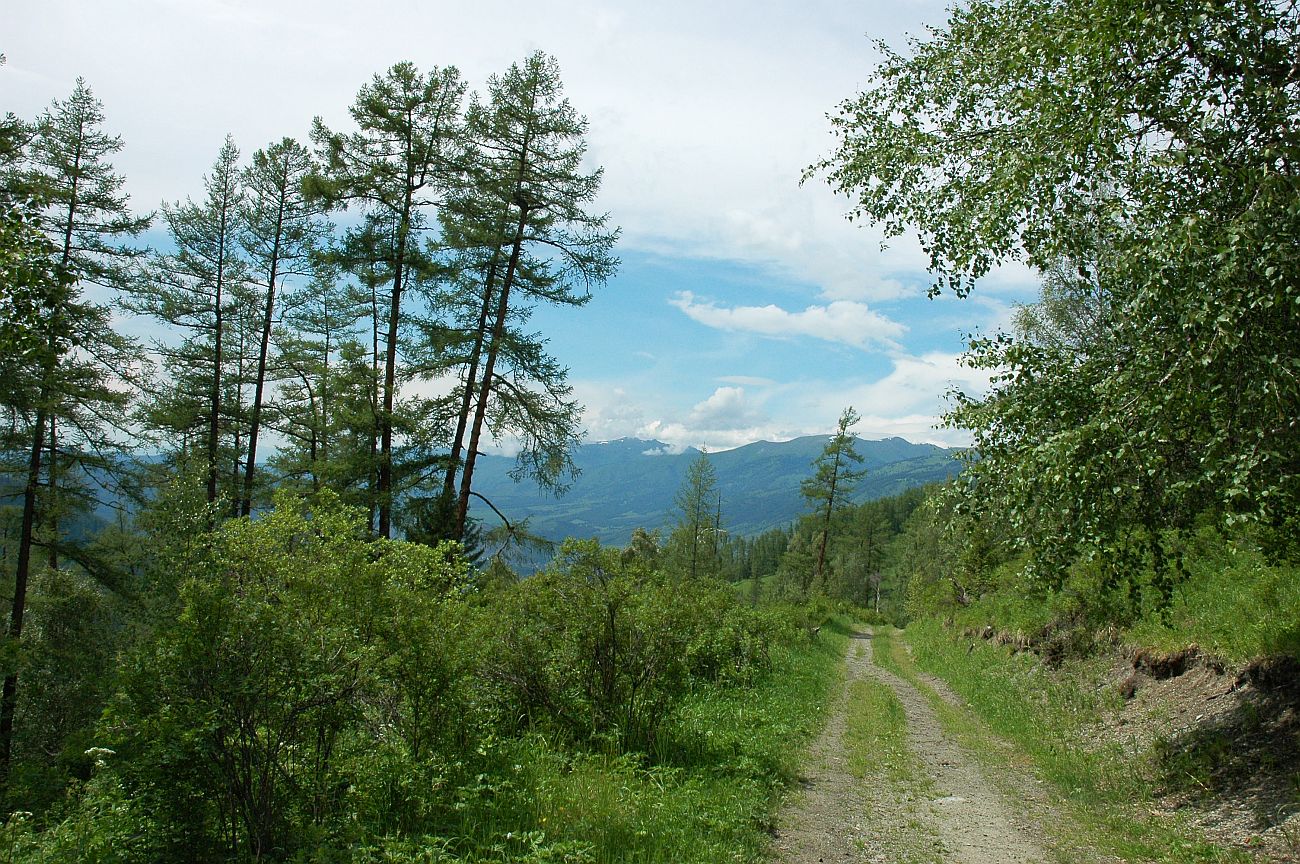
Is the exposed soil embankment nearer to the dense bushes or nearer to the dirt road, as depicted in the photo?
the dirt road

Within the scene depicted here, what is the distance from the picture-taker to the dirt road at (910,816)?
666cm

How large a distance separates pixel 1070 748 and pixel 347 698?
9.50 meters

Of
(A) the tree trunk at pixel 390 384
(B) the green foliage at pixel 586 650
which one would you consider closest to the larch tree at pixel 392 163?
(A) the tree trunk at pixel 390 384

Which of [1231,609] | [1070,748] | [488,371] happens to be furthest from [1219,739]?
[488,371]

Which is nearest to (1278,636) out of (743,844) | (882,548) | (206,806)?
(743,844)

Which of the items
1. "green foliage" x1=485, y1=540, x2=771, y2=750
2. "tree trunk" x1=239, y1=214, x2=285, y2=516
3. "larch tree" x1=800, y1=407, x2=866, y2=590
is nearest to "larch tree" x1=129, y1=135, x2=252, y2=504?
"tree trunk" x1=239, y1=214, x2=285, y2=516

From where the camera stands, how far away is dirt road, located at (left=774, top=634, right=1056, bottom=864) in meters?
6.66

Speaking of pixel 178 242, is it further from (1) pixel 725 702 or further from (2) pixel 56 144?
(1) pixel 725 702

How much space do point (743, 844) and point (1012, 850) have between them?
2535 millimetres

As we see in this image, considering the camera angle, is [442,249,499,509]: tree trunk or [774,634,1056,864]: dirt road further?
[442,249,499,509]: tree trunk

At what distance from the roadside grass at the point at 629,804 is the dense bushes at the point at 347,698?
7cm

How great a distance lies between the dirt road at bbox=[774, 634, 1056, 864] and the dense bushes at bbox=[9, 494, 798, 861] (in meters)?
2.19

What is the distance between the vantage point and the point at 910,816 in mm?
7746

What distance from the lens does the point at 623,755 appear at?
328 inches
